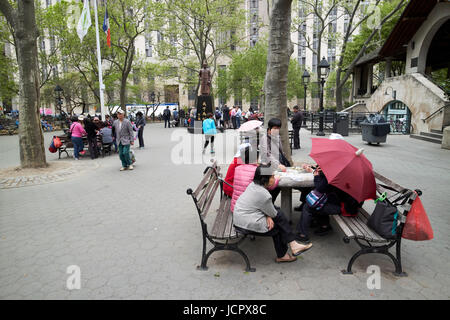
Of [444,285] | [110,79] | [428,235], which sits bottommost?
[444,285]

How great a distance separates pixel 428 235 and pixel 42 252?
4.86 metres

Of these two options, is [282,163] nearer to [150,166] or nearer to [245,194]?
[245,194]

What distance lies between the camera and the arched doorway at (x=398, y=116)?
65.2 feet

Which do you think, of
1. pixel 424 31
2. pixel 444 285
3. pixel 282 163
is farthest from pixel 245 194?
pixel 424 31

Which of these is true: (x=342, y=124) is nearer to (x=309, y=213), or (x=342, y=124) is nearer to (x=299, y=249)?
(x=309, y=213)

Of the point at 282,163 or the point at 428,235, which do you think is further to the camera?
the point at 282,163

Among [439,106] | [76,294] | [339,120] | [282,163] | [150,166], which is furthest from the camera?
[339,120]

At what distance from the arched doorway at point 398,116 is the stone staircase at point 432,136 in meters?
2.17

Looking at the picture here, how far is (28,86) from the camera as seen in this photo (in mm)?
8961

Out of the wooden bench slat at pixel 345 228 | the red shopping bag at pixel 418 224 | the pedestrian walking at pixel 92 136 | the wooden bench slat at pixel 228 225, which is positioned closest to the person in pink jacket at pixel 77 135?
the pedestrian walking at pixel 92 136

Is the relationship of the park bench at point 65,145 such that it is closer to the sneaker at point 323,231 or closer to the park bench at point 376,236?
the sneaker at point 323,231

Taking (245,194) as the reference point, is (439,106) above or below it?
above

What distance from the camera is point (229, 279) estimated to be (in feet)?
11.6

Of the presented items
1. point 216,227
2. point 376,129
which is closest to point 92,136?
point 216,227
